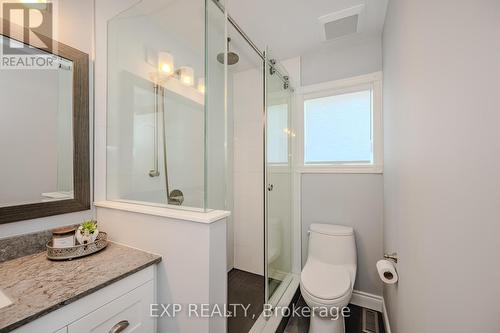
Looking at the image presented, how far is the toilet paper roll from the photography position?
3.86ft

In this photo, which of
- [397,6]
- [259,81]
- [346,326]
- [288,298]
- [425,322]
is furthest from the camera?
[259,81]

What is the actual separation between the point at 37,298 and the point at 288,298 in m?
1.73

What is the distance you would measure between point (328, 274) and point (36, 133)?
2.11 meters

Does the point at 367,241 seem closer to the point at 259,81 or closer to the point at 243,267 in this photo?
the point at 243,267

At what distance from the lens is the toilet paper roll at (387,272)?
118 centimetres

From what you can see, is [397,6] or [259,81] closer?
[397,6]

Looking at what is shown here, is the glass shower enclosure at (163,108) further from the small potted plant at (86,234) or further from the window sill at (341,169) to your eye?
the window sill at (341,169)

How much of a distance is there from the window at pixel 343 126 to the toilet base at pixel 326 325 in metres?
1.23

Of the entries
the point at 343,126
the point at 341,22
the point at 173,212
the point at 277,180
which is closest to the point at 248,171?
the point at 277,180

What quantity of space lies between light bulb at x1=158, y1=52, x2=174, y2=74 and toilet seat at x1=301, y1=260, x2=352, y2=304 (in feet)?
6.26

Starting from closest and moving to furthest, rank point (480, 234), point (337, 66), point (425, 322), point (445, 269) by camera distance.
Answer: point (480, 234), point (445, 269), point (425, 322), point (337, 66)

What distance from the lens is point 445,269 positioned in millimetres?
647

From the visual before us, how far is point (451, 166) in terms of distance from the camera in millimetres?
619

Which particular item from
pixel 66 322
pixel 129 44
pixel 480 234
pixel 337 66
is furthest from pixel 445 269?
pixel 129 44
